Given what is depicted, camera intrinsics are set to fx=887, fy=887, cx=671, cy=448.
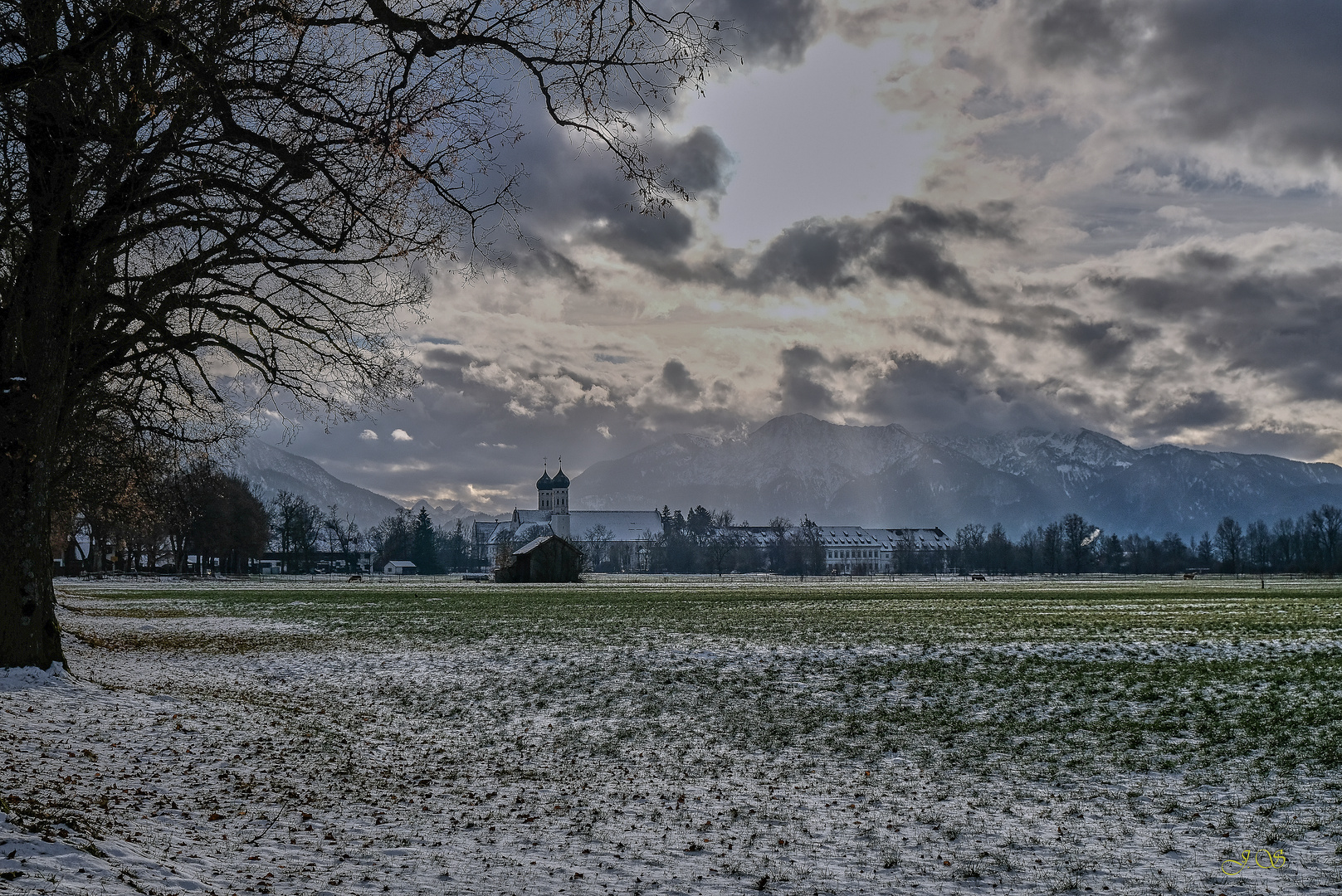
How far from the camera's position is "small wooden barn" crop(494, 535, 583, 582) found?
98312mm

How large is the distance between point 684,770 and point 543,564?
3514 inches

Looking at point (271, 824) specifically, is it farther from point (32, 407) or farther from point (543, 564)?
point (543, 564)

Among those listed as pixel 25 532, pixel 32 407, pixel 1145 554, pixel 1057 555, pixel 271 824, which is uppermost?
pixel 32 407

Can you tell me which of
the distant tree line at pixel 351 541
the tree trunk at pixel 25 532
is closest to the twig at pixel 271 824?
the tree trunk at pixel 25 532

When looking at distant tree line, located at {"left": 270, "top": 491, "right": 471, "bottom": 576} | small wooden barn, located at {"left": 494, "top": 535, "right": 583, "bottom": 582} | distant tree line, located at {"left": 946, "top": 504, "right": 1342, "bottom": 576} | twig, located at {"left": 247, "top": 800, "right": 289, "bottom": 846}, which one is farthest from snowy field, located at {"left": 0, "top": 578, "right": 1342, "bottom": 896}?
distant tree line, located at {"left": 946, "top": 504, "right": 1342, "bottom": 576}

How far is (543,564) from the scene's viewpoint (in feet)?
325

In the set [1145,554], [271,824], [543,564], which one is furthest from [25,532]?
[1145,554]

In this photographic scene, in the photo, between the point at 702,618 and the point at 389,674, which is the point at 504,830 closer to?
the point at 389,674

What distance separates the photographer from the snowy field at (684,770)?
7414 millimetres

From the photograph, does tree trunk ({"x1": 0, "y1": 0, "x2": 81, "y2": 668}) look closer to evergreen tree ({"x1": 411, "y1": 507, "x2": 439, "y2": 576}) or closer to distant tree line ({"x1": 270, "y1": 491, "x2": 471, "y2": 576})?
distant tree line ({"x1": 270, "y1": 491, "x2": 471, "y2": 576})

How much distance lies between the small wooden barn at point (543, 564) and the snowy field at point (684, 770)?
7459 cm

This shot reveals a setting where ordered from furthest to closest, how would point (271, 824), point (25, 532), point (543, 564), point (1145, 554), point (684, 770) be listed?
point (1145, 554) < point (543, 564) < point (25, 532) < point (684, 770) < point (271, 824)

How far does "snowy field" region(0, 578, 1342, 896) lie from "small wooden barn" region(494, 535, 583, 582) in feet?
245

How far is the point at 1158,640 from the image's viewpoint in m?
24.3
